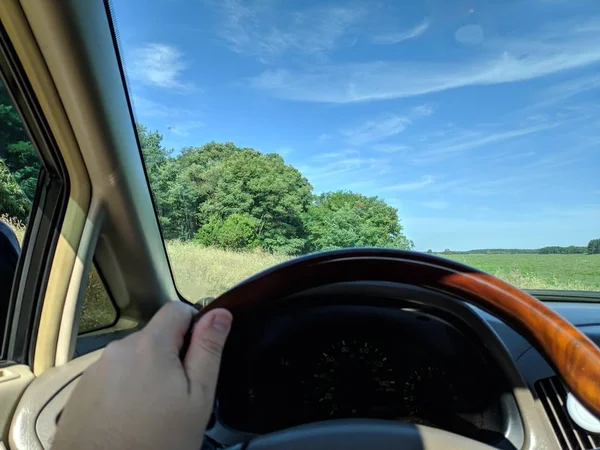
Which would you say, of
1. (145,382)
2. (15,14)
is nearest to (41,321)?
(15,14)

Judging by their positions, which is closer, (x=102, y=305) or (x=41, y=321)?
(x=41, y=321)

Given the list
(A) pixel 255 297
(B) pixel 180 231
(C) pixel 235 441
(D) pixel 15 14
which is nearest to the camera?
(A) pixel 255 297

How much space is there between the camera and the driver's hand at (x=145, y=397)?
97 centimetres

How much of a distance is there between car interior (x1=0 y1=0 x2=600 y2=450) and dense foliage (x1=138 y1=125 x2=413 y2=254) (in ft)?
0.66

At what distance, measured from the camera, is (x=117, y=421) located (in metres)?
0.98

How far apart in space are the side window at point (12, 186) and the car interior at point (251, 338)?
18mm

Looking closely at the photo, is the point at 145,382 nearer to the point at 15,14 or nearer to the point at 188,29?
the point at 15,14

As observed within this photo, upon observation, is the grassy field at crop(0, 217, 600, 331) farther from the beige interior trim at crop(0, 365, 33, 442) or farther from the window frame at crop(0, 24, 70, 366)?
the beige interior trim at crop(0, 365, 33, 442)

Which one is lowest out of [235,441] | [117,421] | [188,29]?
[235,441]

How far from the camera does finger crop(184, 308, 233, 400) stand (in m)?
1.06

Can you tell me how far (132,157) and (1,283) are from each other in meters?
0.91

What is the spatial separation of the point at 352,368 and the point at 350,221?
2.29 ft

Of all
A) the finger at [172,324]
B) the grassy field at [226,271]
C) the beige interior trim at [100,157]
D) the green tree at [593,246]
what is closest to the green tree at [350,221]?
the grassy field at [226,271]

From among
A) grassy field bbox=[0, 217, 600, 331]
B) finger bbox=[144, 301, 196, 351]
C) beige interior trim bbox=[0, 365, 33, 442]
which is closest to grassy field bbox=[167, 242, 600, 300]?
grassy field bbox=[0, 217, 600, 331]
